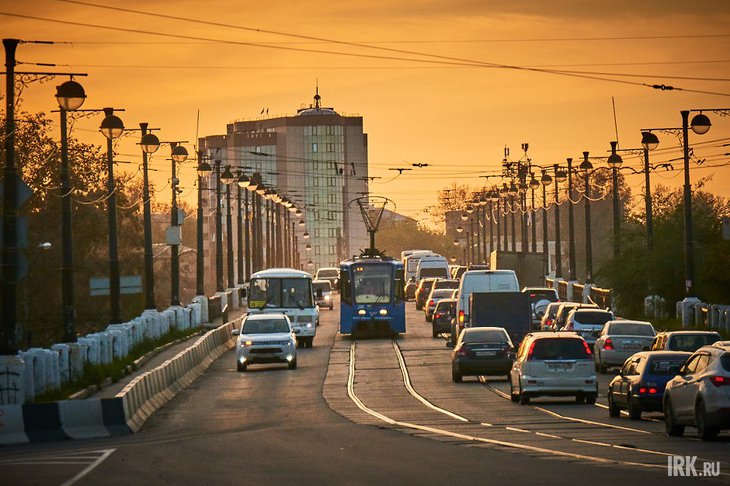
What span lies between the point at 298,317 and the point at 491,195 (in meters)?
65.1

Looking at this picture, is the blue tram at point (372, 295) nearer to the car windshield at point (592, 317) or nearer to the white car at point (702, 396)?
the car windshield at point (592, 317)

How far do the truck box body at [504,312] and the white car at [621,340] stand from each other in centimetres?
626

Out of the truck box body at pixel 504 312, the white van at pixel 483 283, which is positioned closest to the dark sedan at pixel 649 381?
the truck box body at pixel 504 312

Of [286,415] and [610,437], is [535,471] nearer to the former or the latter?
[610,437]

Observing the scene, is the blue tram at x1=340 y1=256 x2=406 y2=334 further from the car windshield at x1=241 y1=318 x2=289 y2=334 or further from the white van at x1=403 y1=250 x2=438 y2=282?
the white van at x1=403 y1=250 x2=438 y2=282

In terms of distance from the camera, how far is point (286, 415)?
34.7 metres

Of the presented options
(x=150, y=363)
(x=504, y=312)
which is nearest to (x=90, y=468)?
(x=150, y=363)

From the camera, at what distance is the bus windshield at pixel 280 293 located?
65500 mm

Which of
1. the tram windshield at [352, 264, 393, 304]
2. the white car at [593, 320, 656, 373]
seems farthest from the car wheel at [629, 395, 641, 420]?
the tram windshield at [352, 264, 393, 304]

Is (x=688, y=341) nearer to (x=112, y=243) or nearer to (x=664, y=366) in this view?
(x=664, y=366)

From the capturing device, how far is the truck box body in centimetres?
5312

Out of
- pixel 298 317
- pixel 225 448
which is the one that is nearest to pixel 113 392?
pixel 225 448

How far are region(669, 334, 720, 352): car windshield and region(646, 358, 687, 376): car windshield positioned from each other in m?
6.67

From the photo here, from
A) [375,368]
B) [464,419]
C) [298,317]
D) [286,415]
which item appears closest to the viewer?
[464,419]
